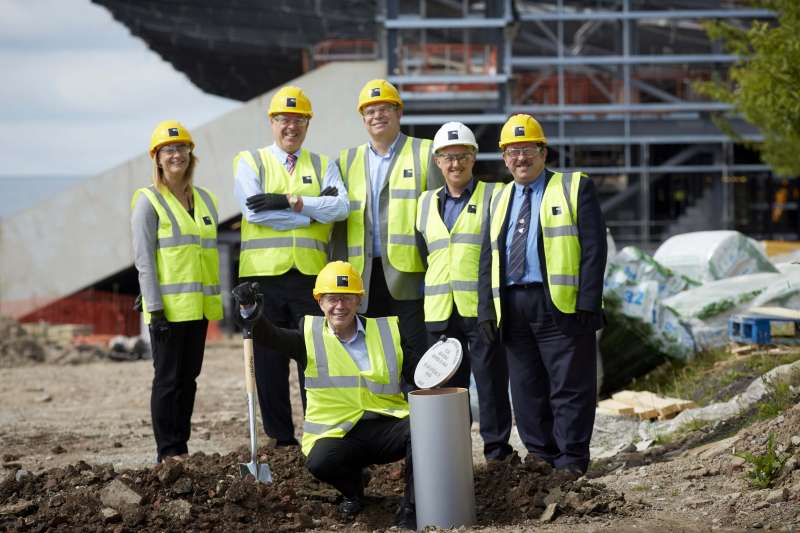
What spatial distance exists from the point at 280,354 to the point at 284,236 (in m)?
0.71

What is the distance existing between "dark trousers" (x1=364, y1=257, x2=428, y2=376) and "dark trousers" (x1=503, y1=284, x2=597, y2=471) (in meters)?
0.56

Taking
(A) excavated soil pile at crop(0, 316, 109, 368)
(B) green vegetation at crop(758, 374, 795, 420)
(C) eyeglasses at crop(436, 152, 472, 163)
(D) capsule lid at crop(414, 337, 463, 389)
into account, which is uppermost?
(C) eyeglasses at crop(436, 152, 472, 163)

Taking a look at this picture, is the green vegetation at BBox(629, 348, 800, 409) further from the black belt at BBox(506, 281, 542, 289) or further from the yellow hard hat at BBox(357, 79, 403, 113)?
the yellow hard hat at BBox(357, 79, 403, 113)

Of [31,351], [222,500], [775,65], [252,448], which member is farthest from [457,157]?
[31,351]

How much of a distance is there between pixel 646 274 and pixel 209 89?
59.1ft

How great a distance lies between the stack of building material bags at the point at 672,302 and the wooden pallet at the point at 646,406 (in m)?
0.65

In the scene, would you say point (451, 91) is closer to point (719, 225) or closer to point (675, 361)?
point (719, 225)

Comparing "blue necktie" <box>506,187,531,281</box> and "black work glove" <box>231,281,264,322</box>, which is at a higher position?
"blue necktie" <box>506,187,531,281</box>

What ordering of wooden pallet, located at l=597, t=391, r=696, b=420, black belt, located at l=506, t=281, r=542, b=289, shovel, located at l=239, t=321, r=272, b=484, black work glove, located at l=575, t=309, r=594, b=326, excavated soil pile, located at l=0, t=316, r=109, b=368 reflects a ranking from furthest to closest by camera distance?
excavated soil pile, located at l=0, t=316, r=109, b=368 < wooden pallet, located at l=597, t=391, r=696, b=420 < black belt, located at l=506, t=281, r=542, b=289 < black work glove, located at l=575, t=309, r=594, b=326 < shovel, located at l=239, t=321, r=272, b=484

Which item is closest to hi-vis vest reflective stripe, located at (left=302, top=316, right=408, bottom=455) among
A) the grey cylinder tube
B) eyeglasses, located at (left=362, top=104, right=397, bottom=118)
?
the grey cylinder tube

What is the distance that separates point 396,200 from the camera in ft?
21.8

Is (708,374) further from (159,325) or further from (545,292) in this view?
(159,325)

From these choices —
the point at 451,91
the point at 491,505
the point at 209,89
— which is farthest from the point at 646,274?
the point at 209,89

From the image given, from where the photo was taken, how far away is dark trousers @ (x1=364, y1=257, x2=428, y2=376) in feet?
21.7
